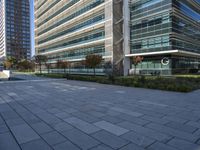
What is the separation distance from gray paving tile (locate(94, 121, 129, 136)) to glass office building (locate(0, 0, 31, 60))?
14561 centimetres

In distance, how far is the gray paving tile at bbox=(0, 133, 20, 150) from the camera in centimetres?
382

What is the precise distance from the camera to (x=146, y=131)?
4770 mm

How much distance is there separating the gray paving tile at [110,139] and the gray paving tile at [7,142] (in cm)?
201

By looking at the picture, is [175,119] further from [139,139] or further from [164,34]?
[164,34]

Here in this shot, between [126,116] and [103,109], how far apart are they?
1.38 m

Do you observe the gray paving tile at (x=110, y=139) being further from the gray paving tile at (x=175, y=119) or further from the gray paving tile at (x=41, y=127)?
the gray paving tile at (x=175, y=119)

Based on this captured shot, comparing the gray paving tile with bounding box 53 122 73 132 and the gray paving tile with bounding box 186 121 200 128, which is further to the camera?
the gray paving tile with bounding box 186 121 200 128

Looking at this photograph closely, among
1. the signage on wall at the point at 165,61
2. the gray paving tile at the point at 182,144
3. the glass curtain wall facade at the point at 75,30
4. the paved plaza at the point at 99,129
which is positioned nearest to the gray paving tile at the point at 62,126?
the paved plaza at the point at 99,129

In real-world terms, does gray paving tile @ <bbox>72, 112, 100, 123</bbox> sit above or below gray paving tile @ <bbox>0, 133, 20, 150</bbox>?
above

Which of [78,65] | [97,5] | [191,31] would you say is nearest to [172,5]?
[191,31]

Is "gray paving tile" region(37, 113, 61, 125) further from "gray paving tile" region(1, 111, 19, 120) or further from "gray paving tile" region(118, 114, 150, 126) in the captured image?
"gray paving tile" region(118, 114, 150, 126)

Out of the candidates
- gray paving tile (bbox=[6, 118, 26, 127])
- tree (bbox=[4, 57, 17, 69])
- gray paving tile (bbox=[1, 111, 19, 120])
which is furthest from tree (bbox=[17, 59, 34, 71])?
gray paving tile (bbox=[6, 118, 26, 127])

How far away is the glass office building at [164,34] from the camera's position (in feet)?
97.4

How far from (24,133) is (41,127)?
0.56m
